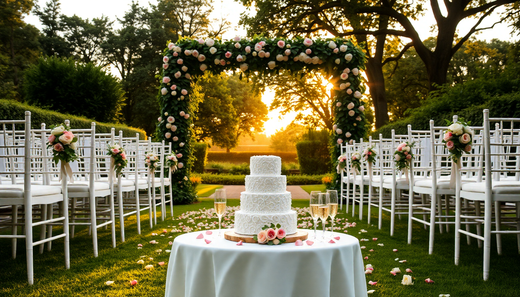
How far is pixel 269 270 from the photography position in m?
2.01

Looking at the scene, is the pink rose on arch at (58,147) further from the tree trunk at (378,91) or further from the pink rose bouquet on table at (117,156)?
the tree trunk at (378,91)

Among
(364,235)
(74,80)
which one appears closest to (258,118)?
(74,80)

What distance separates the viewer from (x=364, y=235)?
552cm

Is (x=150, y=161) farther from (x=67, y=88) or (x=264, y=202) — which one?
(x=67, y=88)

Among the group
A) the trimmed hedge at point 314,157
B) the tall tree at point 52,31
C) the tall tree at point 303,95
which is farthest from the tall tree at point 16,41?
the trimmed hedge at point 314,157

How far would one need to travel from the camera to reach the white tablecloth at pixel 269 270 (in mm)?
2016

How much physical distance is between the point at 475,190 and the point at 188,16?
23.9m

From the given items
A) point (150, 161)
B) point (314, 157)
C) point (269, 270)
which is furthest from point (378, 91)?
point (269, 270)

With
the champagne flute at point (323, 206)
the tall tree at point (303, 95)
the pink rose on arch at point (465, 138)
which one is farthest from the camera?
the tall tree at point (303, 95)

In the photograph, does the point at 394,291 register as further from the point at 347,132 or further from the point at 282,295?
the point at 347,132

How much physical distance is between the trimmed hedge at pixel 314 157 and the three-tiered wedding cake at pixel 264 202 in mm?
17185

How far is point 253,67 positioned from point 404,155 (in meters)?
5.37

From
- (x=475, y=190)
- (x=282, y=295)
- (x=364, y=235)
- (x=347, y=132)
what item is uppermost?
(x=347, y=132)

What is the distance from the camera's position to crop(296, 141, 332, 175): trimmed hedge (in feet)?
64.4
